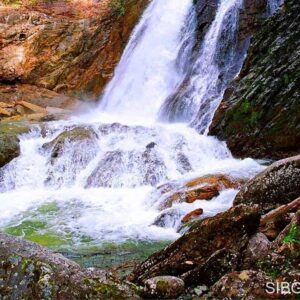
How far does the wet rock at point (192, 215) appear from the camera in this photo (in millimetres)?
9162

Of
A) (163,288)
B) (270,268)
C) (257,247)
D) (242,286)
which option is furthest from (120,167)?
(242,286)

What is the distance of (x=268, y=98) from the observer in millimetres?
13414

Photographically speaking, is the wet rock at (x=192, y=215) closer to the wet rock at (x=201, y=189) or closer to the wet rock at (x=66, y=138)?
the wet rock at (x=201, y=189)

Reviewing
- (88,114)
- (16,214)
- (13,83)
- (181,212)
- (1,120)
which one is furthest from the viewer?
(13,83)

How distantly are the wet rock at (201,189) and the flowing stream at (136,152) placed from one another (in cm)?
21

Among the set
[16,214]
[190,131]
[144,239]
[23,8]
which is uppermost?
[23,8]

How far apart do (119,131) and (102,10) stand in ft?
39.7

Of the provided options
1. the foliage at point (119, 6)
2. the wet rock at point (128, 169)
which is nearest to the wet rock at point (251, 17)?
the wet rock at point (128, 169)

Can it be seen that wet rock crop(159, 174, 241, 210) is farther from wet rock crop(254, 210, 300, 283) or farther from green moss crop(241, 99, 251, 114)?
wet rock crop(254, 210, 300, 283)

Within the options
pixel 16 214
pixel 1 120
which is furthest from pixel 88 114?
pixel 16 214

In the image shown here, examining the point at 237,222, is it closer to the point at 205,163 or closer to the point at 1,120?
the point at 205,163

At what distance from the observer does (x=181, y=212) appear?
9.50 metres

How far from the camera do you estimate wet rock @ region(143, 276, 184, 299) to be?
14.9 ft

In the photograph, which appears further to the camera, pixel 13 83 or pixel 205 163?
pixel 13 83
